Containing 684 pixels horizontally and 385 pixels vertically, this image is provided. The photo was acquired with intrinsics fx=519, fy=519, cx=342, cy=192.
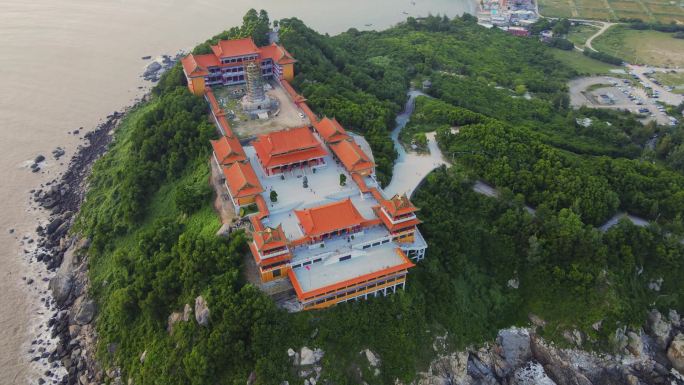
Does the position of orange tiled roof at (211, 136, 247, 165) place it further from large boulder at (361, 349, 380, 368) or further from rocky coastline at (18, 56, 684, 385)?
large boulder at (361, 349, 380, 368)

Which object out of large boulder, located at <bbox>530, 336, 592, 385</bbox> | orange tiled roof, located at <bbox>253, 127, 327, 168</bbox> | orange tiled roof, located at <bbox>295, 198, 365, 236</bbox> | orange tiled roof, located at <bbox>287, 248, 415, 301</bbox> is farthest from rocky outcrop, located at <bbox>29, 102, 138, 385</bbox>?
large boulder, located at <bbox>530, 336, 592, 385</bbox>

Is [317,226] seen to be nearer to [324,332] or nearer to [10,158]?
[324,332]

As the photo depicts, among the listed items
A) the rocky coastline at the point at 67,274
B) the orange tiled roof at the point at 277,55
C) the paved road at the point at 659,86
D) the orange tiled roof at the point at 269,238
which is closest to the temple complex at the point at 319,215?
the orange tiled roof at the point at 269,238

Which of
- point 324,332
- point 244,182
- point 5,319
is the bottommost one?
point 5,319

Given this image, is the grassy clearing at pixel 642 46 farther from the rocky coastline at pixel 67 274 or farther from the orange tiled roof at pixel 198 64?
the rocky coastline at pixel 67 274

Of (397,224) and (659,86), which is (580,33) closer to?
(659,86)

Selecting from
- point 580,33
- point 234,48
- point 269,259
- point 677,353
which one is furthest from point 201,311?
point 580,33

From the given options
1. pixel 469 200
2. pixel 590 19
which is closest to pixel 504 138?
pixel 469 200
